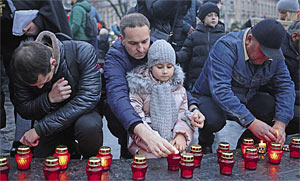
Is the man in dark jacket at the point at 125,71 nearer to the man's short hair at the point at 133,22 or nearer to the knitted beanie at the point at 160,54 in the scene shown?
the man's short hair at the point at 133,22

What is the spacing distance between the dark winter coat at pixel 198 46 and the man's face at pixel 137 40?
218 cm

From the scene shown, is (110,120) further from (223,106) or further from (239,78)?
(239,78)

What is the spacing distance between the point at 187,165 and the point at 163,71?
32.4 inches

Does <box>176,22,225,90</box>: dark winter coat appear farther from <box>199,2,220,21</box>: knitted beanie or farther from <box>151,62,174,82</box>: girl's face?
<box>151,62,174,82</box>: girl's face

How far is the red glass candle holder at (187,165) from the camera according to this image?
90.6 inches

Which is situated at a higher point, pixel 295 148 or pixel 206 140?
pixel 295 148

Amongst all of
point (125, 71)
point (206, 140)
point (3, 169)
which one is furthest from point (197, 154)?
point (3, 169)

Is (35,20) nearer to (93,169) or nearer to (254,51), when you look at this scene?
(93,169)

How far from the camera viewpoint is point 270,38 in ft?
9.14

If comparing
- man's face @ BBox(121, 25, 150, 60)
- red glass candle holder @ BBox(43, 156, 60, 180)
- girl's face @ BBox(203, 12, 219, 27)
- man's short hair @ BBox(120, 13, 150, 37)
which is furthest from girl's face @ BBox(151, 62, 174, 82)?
girl's face @ BBox(203, 12, 219, 27)

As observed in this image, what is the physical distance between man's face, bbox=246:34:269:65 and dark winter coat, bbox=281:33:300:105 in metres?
0.66

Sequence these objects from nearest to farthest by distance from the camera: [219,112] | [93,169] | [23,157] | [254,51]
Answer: [93,169] → [23,157] → [254,51] → [219,112]

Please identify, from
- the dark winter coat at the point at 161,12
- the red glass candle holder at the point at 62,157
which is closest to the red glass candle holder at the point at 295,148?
the red glass candle holder at the point at 62,157

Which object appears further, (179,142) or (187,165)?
(179,142)
